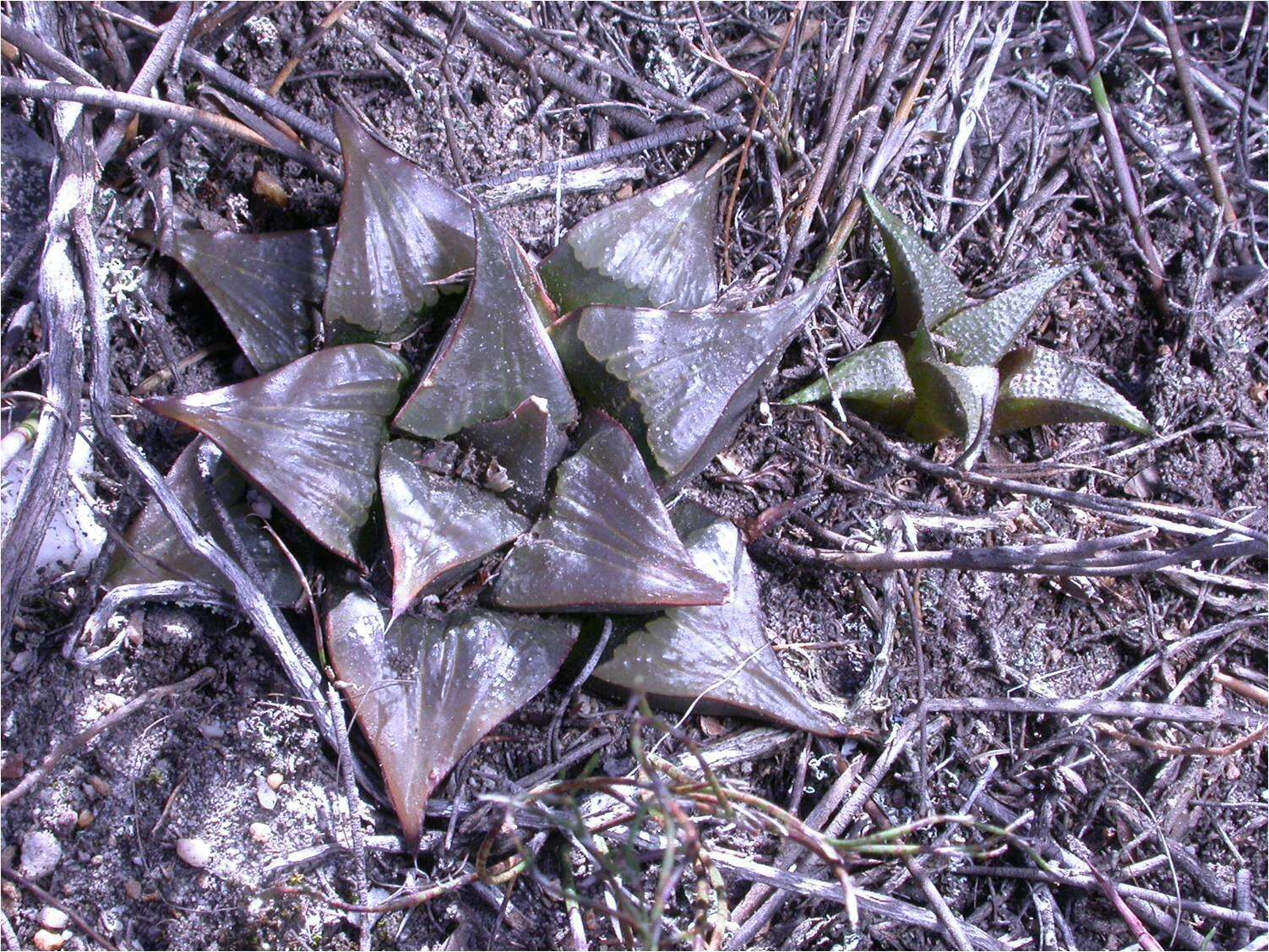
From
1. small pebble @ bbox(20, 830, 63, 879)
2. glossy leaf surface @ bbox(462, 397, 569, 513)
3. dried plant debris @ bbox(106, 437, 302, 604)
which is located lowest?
small pebble @ bbox(20, 830, 63, 879)

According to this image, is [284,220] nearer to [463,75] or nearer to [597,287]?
[463,75]

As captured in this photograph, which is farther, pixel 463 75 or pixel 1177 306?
pixel 1177 306

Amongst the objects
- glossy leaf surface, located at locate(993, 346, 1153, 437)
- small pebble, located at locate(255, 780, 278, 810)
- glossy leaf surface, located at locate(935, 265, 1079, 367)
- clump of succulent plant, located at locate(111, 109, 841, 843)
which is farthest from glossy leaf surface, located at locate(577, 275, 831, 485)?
small pebble, located at locate(255, 780, 278, 810)

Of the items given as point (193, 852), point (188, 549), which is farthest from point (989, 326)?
point (193, 852)

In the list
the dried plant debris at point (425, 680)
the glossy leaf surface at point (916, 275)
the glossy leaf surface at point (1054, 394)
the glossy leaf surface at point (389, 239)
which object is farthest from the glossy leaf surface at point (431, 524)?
the glossy leaf surface at point (1054, 394)

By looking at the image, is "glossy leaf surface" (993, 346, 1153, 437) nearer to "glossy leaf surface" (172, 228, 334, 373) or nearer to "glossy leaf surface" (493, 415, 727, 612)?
"glossy leaf surface" (493, 415, 727, 612)

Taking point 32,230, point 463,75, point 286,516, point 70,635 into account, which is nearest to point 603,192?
point 463,75
